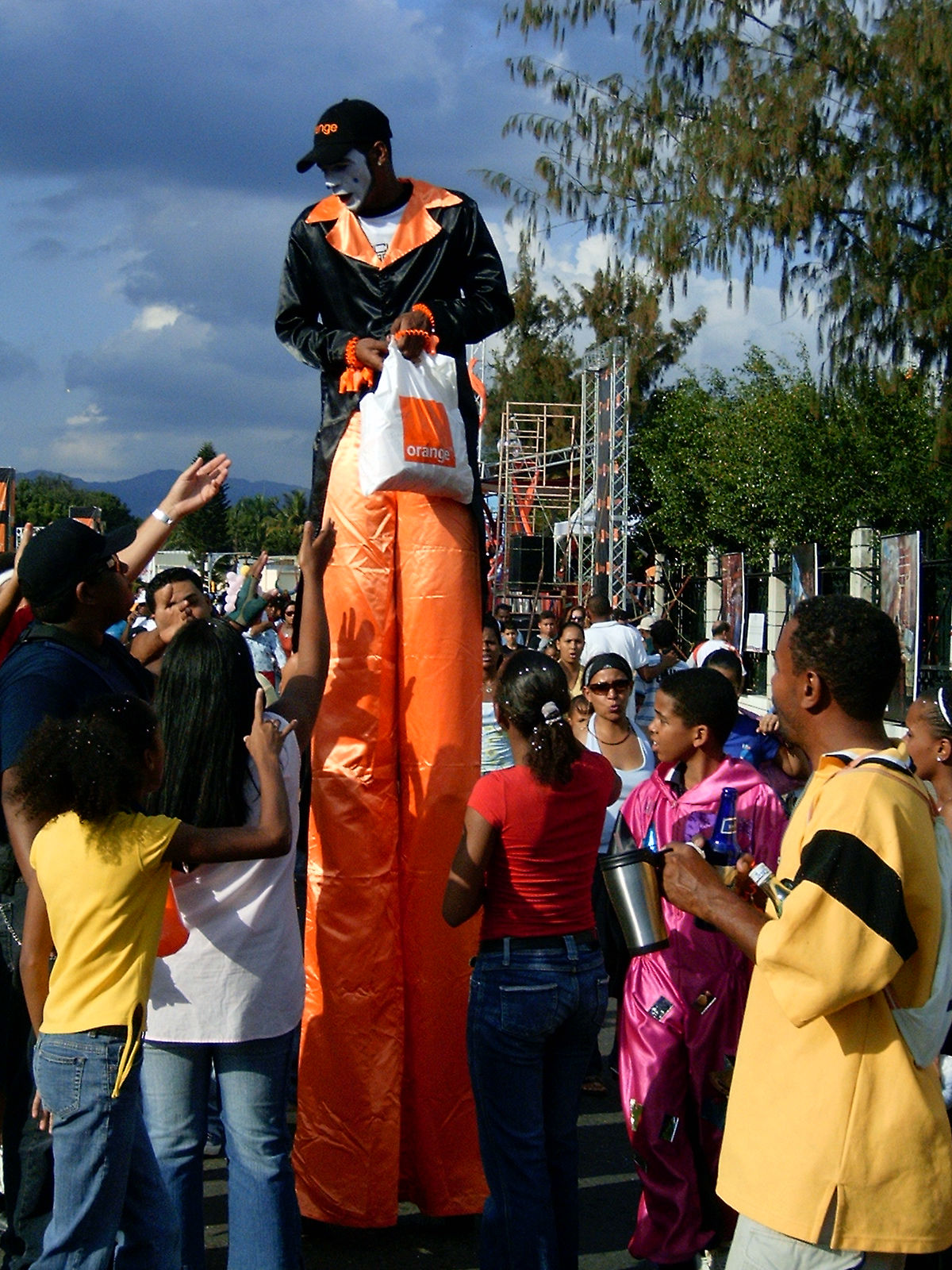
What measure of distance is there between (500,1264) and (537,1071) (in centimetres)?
52

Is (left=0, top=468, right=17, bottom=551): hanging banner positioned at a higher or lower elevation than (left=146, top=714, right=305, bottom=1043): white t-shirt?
higher

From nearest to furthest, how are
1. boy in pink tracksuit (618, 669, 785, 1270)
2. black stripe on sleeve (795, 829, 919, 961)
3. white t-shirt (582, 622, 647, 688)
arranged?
black stripe on sleeve (795, 829, 919, 961)
boy in pink tracksuit (618, 669, 785, 1270)
white t-shirt (582, 622, 647, 688)

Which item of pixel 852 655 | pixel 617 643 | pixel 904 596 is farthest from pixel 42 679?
pixel 904 596

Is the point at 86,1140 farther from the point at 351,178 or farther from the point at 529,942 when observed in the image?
the point at 351,178

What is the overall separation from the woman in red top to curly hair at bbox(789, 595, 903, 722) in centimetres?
120

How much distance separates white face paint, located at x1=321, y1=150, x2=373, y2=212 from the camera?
14.4 ft

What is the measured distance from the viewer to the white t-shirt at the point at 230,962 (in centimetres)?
324

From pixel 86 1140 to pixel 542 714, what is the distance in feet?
5.07

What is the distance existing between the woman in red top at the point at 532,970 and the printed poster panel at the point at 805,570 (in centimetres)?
877

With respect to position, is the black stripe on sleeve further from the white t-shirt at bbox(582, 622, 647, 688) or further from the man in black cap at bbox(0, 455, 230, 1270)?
the white t-shirt at bbox(582, 622, 647, 688)

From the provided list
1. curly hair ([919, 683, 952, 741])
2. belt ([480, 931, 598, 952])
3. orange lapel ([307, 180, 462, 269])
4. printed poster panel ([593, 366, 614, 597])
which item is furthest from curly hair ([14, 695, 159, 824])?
printed poster panel ([593, 366, 614, 597])

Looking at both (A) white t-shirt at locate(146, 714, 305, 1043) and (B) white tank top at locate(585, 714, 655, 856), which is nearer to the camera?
(A) white t-shirt at locate(146, 714, 305, 1043)

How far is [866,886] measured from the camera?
2248 millimetres

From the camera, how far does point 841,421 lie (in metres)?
22.5
